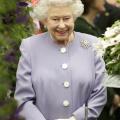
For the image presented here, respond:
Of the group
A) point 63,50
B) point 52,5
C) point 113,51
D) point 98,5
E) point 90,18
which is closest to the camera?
point 113,51

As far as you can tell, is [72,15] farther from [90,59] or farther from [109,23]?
[109,23]

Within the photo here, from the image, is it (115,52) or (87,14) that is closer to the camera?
(115,52)

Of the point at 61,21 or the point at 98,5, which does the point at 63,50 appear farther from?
the point at 98,5

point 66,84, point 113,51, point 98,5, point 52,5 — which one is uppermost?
point 52,5

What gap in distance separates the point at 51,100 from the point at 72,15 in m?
0.66

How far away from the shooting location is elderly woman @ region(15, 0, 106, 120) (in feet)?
10.3

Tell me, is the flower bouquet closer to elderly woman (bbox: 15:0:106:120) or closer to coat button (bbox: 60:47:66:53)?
elderly woman (bbox: 15:0:106:120)

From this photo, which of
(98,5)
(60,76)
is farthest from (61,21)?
(98,5)

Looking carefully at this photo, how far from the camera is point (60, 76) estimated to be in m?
3.19

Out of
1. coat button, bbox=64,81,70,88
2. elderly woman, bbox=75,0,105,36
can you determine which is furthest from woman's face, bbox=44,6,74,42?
elderly woman, bbox=75,0,105,36

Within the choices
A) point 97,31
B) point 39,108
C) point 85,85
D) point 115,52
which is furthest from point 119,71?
point 97,31

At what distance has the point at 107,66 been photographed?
285cm

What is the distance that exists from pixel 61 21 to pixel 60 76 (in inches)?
16.2

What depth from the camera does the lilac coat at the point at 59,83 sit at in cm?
315
